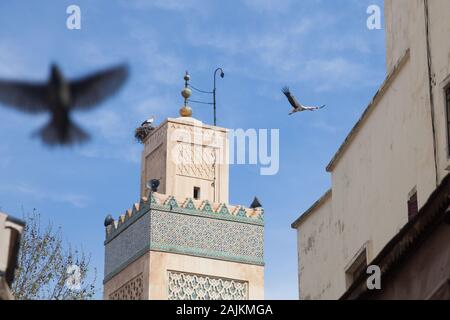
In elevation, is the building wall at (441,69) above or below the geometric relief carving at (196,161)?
below

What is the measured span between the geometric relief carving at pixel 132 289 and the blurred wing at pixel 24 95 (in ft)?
38.7

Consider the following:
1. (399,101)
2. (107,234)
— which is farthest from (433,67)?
(107,234)

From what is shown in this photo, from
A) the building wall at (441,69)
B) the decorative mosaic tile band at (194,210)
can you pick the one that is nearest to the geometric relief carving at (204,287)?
the decorative mosaic tile band at (194,210)

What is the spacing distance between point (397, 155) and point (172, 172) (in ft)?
31.7

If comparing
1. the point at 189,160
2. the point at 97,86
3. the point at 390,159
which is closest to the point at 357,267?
the point at 390,159

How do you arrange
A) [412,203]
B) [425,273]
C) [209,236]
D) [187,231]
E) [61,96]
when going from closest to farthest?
1. [61,96]
2. [425,273]
3. [412,203]
4. [187,231]
5. [209,236]

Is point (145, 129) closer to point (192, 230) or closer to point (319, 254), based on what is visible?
point (192, 230)

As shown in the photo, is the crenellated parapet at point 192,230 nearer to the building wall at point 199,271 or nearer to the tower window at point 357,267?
the building wall at point 199,271

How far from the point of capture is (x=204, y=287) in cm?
1675

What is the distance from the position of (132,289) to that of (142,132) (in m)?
2.38

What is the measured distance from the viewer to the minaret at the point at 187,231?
16.6 metres

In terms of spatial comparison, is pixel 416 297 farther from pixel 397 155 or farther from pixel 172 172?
pixel 172 172

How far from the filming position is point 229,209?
56.0ft

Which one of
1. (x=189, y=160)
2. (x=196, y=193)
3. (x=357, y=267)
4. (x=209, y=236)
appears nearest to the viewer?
(x=357, y=267)
